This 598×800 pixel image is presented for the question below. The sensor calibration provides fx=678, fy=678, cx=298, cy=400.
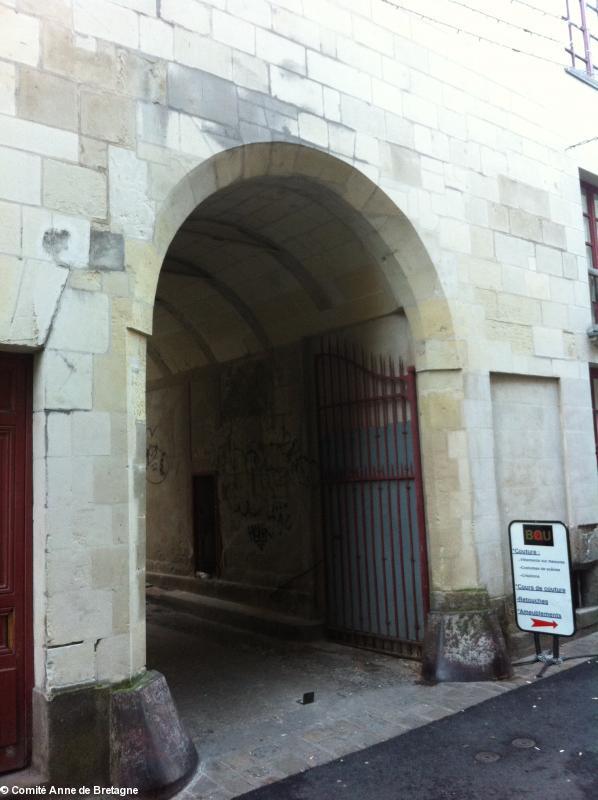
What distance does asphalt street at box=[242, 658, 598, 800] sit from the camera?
3.79m

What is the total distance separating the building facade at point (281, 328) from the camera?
388 cm

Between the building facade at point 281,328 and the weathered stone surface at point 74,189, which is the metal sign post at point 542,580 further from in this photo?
the weathered stone surface at point 74,189

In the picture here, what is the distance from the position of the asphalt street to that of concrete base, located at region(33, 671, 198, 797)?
53cm

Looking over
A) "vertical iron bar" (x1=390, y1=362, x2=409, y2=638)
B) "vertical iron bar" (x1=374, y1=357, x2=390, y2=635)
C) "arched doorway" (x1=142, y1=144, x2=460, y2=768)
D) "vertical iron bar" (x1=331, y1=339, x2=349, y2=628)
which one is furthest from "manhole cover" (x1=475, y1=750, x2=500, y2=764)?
"vertical iron bar" (x1=331, y1=339, x2=349, y2=628)

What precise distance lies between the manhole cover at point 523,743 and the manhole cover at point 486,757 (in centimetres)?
20

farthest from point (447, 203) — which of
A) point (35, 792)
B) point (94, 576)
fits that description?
point (35, 792)

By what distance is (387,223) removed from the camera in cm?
611

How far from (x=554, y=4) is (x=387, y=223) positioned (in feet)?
14.8

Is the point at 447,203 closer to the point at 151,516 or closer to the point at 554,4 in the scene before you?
the point at 554,4

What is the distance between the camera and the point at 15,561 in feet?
12.7

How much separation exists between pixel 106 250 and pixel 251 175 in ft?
5.04

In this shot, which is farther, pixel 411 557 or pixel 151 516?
pixel 151 516

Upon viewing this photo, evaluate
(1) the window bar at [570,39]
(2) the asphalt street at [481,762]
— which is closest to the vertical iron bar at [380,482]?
(2) the asphalt street at [481,762]

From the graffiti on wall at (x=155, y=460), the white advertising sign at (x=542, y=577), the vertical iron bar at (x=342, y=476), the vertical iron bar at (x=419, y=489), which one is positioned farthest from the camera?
the graffiti on wall at (x=155, y=460)
